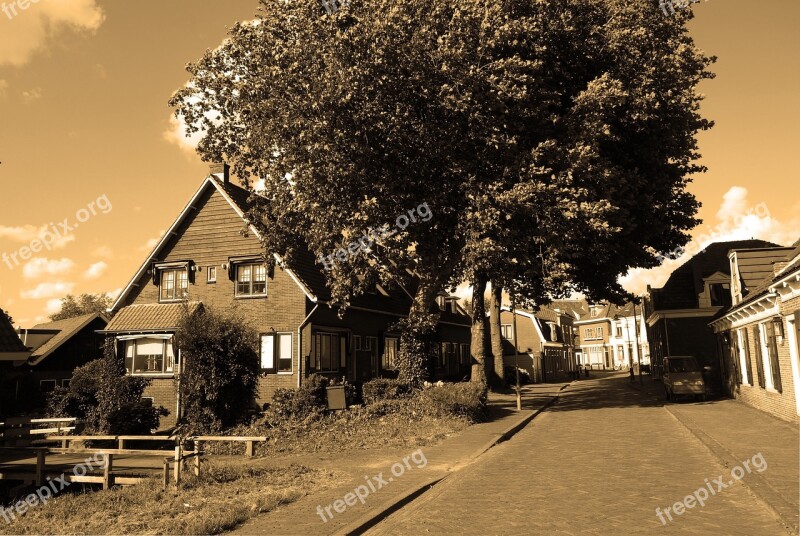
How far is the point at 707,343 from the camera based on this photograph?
3884cm

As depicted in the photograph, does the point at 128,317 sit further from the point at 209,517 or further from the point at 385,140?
the point at 209,517

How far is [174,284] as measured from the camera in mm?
29344

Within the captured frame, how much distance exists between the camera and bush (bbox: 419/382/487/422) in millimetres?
20109

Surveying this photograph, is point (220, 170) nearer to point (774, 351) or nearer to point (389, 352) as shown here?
point (389, 352)

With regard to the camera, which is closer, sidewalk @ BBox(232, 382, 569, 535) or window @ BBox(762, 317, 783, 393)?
sidewalk @ BBox(232, 382, 569, 535)

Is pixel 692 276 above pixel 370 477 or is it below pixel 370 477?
above

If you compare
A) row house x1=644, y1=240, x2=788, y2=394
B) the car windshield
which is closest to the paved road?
the car windshield

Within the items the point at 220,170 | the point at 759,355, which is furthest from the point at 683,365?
the point at 220,170

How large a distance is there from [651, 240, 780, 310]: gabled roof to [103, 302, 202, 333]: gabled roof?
29.6m

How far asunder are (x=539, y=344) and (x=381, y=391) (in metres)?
38.7

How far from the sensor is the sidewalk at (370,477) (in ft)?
27.0

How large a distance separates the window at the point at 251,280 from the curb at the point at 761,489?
18801 mm

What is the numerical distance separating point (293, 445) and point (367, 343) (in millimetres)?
14830

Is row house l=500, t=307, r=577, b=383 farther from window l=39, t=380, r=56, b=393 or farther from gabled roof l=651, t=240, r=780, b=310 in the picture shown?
window l=39, t=380, r=56, b=393
